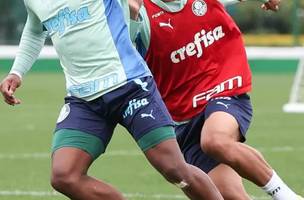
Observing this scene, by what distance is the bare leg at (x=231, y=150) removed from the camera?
7688 millimetres

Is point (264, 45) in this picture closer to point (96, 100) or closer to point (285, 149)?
point (285, 149)

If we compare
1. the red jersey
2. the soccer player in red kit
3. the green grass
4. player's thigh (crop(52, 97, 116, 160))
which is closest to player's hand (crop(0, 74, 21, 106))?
player's thigh (crop(52, 97, 116, 160))

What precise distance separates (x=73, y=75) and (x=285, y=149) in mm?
7608

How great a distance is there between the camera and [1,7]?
29.4 m

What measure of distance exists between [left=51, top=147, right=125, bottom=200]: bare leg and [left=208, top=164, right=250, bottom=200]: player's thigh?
3.97ft

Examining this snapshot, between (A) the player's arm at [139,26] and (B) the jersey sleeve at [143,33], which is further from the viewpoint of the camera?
(B) the jersey sleeve at [143,33]

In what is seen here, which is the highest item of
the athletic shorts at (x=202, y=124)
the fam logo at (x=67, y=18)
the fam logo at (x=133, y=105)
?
the fam logo at (x=67, y=18)

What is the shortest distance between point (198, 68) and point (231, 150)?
2.73 ft

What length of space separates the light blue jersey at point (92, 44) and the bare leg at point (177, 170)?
1.64 ft

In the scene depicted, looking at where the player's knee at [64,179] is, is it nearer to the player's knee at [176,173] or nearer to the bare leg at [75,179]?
the bare leg at [75,179]

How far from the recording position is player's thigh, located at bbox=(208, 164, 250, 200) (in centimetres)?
798

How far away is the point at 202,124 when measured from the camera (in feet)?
27.0

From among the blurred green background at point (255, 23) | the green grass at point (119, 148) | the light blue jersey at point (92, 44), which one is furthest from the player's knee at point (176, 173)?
the blurred green background at point (255, 23)

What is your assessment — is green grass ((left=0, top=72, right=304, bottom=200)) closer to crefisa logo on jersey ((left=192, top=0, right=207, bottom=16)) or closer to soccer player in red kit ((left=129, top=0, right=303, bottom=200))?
soccer player in red kit ((left=129, top=0, right=303, bottom=200))
